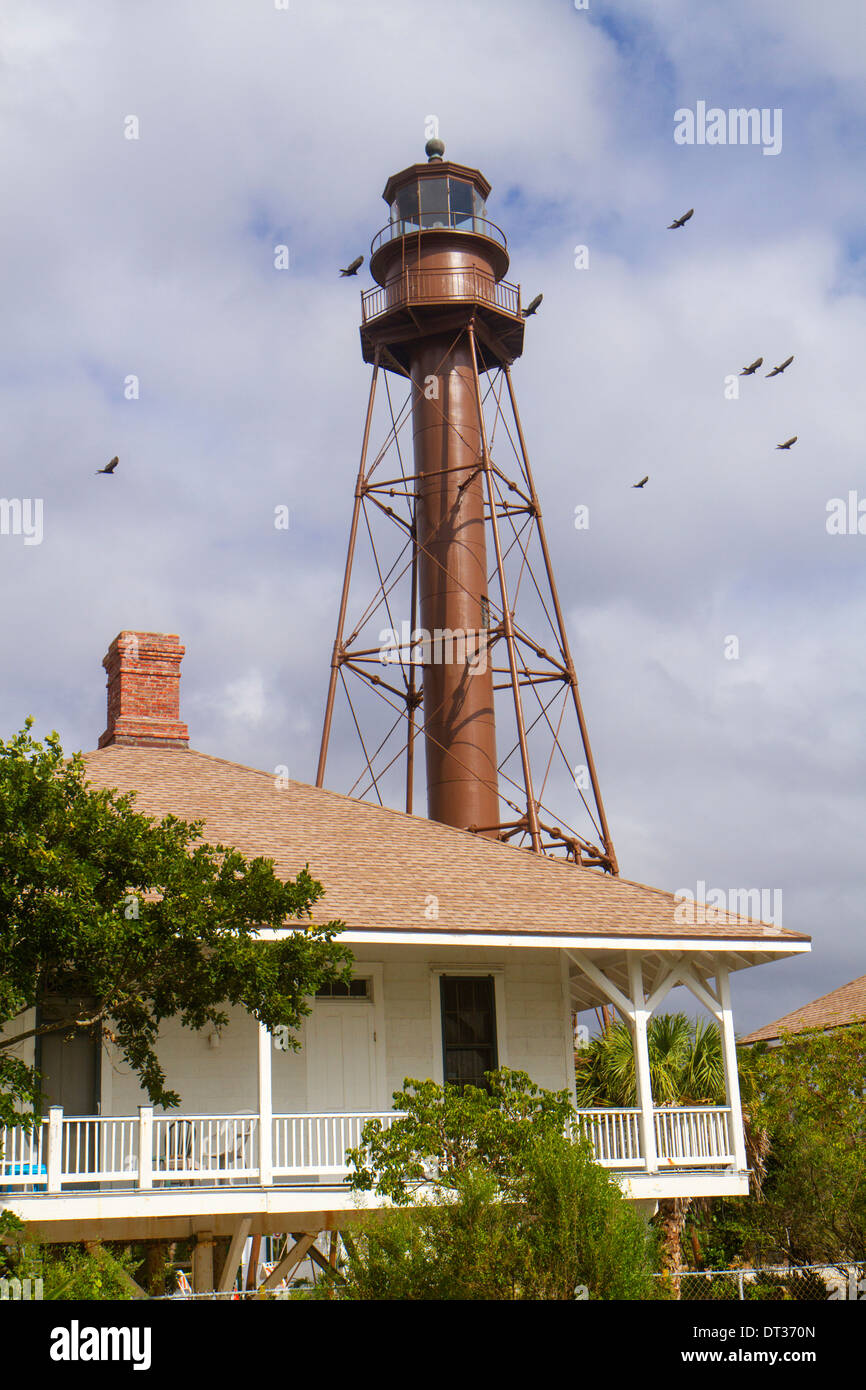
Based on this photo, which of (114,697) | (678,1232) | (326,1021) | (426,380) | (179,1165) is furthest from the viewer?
(426,380)

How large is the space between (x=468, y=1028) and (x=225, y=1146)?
361cm

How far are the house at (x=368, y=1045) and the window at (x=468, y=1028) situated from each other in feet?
0.08

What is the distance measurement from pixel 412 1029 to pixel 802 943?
5.03m

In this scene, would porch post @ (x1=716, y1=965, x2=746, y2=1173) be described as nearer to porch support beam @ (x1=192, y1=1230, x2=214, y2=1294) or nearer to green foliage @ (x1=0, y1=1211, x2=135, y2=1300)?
porch support beam @ (x1=192, y1=1230, x2=214, y2=1294)

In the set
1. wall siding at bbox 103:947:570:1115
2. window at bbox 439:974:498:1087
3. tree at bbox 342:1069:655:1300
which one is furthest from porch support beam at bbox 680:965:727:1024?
tree at bbox 342:1069:655:1300

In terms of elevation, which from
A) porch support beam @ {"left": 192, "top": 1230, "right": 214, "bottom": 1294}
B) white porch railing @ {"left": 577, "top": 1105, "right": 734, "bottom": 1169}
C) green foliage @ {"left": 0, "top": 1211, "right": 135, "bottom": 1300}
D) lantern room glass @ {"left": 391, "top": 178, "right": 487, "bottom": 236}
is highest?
lantern room glass @ {"left": 391, "top": 178, "right": 487, "bottom": 236}

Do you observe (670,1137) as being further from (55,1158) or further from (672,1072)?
(55,1158)

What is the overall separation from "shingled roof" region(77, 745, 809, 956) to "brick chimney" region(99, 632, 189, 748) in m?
0.43

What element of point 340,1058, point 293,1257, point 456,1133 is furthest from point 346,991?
point 456,1133

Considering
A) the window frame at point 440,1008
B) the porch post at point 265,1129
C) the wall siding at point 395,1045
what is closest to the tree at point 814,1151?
the wall siding at point 395,1045

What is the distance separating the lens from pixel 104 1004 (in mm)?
12672

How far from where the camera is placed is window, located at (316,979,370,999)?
18.5 m
